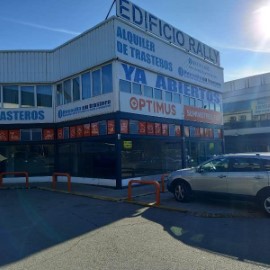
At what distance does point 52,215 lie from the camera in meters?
9.27

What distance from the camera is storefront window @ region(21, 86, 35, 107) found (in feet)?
61.4

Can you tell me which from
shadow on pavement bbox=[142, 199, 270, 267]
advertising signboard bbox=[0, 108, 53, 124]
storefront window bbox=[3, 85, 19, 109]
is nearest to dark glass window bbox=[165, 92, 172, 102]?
advertising signboard bbox=[0, 108, 53, 124]

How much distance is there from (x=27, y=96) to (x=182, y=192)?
40.0 ft

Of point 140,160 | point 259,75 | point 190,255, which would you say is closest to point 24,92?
point 140,160

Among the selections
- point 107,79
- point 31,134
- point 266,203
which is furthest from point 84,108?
point 266,203

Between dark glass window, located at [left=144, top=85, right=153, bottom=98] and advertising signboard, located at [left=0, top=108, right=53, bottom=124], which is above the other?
dark glass window, located at [left=144, top=85, right=153, bottom=98]

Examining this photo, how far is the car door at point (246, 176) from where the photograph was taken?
350 inches

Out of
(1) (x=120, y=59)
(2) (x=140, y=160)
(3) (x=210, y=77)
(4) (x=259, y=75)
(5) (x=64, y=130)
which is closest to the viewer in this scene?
(1) (x=120, y=59)

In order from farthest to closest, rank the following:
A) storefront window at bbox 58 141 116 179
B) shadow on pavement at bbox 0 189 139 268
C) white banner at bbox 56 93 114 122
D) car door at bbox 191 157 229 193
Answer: white banner at bbox 56 93 114 122, storefront window at bbox 58 141 116 179, car door at bbox 191 157 229 193, shadow on pavement at bbox 0 189 139 268

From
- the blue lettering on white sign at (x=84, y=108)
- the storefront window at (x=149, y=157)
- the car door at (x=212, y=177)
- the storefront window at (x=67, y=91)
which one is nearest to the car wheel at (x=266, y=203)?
the car door at (x=212, y=177)

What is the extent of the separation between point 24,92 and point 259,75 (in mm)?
31903

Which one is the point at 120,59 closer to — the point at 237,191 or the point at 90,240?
the point at 237,191

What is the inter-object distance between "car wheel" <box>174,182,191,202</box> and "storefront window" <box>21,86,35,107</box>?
37.6ft

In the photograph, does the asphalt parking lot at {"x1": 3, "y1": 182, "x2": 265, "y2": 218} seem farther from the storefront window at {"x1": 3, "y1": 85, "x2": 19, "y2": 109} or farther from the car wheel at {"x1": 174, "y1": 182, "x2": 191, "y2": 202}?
the storefront window at {"x1": 3, "y1": 85, "x2": 19, "y2": 109}
